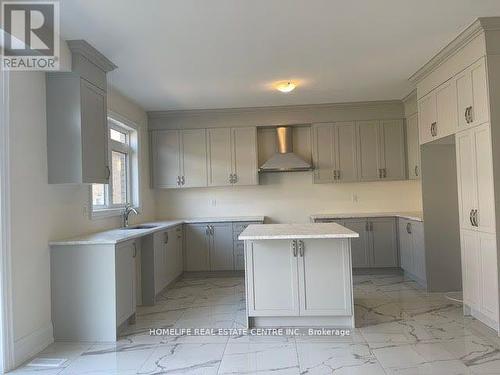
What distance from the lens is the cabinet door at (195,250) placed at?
5.84 metres

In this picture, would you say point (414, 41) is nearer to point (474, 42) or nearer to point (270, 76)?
point (474, 42)

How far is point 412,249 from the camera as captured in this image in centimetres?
509

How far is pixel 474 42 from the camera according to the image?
3.34 m

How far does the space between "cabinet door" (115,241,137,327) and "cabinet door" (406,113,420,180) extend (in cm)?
391

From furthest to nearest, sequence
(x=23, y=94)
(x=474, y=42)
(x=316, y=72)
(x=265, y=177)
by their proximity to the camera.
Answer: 1. (x=265, y=177)
2. (x=316, y=72)
3. (x=474, y=42)
4. (x=23, y=94)

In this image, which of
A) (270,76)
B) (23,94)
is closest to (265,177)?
(270,76)

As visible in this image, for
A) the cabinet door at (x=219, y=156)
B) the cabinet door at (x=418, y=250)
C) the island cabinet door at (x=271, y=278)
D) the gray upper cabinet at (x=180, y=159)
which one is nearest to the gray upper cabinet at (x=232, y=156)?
the cabinet door at (x=219, y=156)

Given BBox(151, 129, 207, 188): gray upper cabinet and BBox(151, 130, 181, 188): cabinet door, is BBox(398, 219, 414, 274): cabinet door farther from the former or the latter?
BBox(151, 130, 181, 188): cabinet door

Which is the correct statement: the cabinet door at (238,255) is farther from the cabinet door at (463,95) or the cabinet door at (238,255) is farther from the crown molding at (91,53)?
the cabinet door at (463,95)

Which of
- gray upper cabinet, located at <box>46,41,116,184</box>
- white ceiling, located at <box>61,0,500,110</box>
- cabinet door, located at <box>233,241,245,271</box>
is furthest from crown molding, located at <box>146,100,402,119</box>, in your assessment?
gray upper cabinet, located at <box>46,41,116,184</box>

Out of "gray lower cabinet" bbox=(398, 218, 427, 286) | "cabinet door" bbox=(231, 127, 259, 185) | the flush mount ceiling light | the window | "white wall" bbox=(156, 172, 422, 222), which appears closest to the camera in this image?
the window

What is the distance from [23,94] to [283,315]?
2.82 m

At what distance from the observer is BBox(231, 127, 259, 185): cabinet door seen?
603 centimetres

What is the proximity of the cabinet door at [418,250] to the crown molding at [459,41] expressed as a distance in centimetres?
178
